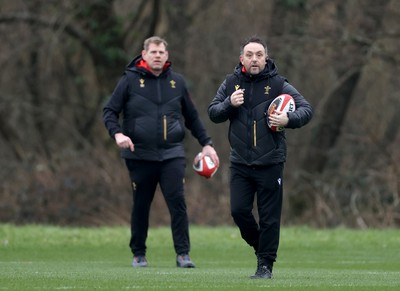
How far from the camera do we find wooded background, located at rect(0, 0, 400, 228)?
2845 cm

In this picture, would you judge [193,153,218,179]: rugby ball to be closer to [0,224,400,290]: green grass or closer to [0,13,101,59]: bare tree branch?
[0,224,400,290]: green grass

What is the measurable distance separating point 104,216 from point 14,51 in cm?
680

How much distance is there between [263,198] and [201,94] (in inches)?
936

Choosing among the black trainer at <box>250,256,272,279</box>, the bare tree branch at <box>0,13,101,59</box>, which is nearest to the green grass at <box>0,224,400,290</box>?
the black trainer at <box>250,256,272,279</box>

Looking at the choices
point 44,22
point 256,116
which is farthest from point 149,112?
point 44,22

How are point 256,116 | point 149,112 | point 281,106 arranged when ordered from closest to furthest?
point 281,106 → point 256,116 → point 149,112

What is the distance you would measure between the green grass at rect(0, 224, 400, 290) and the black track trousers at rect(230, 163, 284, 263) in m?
0.35

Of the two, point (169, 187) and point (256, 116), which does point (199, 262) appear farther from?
point (256, 116)

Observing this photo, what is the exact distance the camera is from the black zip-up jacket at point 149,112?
1345cm

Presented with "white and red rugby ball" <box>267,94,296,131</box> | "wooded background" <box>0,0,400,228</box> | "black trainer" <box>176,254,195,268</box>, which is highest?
"wooded background" <box>0,0,400,228</box>

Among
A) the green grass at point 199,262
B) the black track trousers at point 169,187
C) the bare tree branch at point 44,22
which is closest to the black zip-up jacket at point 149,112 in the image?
the black track trousers at point 169,187

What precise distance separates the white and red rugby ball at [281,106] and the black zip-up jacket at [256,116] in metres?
0.07

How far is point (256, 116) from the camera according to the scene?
11.1 meters

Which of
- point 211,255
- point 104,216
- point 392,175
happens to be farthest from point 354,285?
point 104,216
